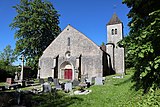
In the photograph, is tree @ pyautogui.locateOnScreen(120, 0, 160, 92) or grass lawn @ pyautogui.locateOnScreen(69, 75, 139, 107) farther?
grass lawn @ pyautogui.locateOnScreen(69, 75, 139, 107)

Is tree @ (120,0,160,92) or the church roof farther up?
the church roof

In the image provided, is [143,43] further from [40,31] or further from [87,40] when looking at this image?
[40,31]

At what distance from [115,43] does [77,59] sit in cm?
935

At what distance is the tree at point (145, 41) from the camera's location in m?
6.57

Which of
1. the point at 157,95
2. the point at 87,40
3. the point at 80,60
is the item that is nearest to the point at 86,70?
the point at 80,60

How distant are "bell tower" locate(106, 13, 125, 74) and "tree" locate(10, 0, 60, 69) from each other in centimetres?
1314

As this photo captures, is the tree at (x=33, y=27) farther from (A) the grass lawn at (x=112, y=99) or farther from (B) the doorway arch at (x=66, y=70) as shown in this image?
(A) the grass lawn at (x=112, y=99)

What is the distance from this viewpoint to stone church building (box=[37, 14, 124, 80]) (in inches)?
1152

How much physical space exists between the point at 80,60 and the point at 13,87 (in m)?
13.4

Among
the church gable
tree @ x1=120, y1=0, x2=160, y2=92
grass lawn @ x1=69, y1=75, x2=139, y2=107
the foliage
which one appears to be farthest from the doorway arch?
the foliage

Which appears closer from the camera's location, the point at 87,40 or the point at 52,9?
the point at 87,40

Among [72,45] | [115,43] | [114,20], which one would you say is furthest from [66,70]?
[114,20]

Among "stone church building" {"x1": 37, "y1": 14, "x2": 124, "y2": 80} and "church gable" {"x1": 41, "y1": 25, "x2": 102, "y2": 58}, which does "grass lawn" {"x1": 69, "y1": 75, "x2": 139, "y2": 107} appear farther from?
"church gable" {"x1": 41, "y1": 25, "x2": 102, "y2": 58}

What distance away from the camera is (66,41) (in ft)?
106
